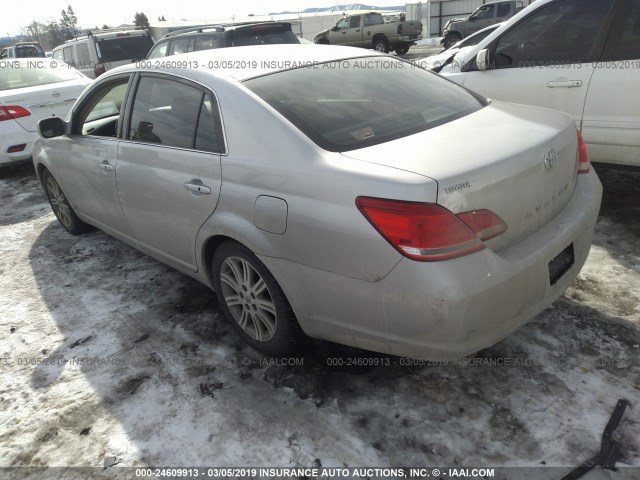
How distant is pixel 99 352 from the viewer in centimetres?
299

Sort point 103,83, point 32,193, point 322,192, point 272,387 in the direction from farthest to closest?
point 32,193
point 103,83
point 272,387
point 322,192

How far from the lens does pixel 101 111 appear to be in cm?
414

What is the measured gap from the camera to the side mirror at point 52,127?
4.09 m

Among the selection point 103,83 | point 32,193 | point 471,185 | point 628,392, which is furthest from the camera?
point 32,193

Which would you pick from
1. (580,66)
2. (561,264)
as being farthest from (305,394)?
(580,66)

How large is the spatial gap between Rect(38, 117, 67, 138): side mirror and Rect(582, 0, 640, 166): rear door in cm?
429

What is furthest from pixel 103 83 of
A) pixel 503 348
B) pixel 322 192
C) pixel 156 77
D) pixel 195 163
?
pixel 503 348

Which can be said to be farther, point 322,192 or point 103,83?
point 103,83

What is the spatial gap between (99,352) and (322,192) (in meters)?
1.82

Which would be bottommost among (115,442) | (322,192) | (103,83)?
(115,442)

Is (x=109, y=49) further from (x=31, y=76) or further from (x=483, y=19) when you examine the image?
(x=483, y=19)

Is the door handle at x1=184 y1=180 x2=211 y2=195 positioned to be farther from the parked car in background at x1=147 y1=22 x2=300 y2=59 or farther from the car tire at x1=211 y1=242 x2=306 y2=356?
the parked car in background at x1=147 y1=22 x2=300 y2=59

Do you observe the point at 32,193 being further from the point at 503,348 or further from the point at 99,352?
the point at 503,348

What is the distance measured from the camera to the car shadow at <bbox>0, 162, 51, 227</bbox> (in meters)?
5.59
